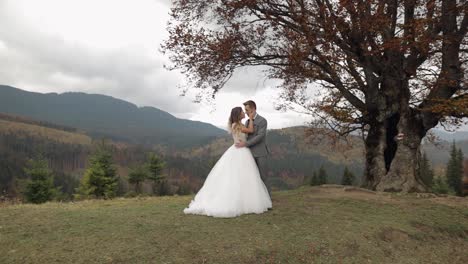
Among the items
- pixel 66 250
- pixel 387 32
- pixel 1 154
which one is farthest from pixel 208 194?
pixel 1 154

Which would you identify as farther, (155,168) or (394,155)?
(155,168)

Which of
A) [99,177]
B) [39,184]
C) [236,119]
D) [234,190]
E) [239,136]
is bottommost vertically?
[39,184]

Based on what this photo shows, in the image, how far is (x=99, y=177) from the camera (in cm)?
5194

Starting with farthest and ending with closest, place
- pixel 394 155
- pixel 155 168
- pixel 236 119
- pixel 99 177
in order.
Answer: pixel 155 168
pixel 99 177
pixel 394 155
pixel 236 119

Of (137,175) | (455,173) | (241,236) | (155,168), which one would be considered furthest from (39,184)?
(455,173)

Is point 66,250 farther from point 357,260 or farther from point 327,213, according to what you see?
point 327,213

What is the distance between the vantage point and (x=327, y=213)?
1138 centimetres

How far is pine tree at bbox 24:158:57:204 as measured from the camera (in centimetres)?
4884

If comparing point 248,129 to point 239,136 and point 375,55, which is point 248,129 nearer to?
point 239,136

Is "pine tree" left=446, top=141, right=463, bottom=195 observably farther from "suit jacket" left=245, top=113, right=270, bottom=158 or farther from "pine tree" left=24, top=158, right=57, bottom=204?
"suit jacket" left=245, top=113, right=270, bottom=158

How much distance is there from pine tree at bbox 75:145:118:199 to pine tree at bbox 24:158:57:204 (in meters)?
4.01

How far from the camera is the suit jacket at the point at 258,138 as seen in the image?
11.7 meters

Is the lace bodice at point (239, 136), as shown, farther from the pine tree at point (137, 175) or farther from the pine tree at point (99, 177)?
the pine tree at point (137, 175)

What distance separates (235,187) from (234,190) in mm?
A: 99
